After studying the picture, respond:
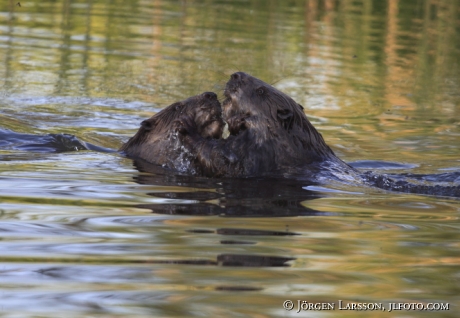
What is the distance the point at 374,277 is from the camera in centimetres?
381

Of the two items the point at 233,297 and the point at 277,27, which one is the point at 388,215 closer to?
the point at 233,297

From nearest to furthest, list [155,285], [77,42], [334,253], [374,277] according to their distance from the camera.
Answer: [155,285], [374,277], [334,253], [77,42]

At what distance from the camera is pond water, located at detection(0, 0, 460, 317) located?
3502mm

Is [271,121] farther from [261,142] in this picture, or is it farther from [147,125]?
[147,125]

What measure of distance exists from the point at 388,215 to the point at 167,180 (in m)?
1.88

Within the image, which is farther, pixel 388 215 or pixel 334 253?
pixel 388 215

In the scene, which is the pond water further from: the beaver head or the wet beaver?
the beaver head

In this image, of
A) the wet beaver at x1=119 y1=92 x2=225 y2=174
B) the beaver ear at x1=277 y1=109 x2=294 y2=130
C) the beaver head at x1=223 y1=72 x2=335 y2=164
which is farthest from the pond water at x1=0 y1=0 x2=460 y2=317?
the beaver ear at x1=277 y1=109 x2=294 y2=130

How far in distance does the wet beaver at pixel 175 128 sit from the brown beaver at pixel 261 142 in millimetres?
162

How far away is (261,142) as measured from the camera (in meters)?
6.95

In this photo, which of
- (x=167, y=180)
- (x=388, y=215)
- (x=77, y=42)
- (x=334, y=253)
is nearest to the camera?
(x=334, y=253)

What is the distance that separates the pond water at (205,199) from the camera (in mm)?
3502

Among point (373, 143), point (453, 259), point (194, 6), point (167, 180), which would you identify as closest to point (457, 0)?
point (194, 6)

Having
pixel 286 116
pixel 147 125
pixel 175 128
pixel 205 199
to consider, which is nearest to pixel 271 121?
pixel 286 116
